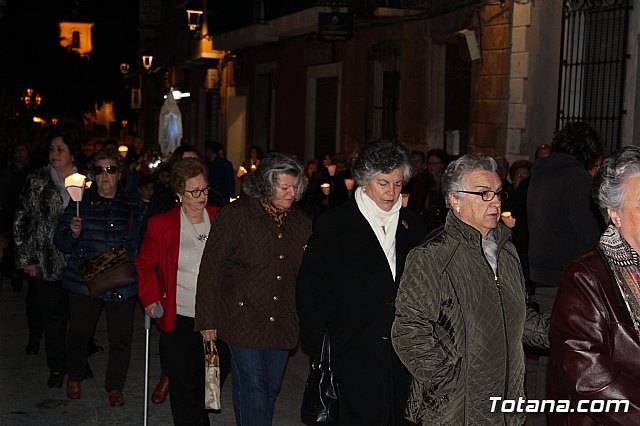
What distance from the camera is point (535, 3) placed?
1445 centimetres

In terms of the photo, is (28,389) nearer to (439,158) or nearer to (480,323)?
(480,323)

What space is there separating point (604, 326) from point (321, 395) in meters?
2.18

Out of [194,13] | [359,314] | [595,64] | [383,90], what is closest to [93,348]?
[359,314]

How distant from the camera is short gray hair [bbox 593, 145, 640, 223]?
378 cm

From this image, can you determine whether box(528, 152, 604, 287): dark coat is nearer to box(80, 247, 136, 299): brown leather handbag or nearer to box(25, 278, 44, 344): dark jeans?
box(80, 247, 136, 299): brown leather handbag

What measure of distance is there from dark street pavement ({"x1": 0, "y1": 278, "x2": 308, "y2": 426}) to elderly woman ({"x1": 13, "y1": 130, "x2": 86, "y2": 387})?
353mm

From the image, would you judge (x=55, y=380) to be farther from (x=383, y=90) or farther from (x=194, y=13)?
(x=194, y=13)

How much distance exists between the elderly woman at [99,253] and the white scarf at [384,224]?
2.99 metres

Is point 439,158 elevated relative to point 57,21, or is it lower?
lower

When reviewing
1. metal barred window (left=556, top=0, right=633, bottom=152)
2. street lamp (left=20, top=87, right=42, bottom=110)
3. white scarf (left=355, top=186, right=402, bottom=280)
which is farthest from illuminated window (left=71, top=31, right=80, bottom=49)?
white scarf (left=355, top=186, right=402, bottom=280)

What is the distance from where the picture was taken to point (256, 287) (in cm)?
621

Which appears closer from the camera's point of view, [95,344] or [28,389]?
[28,389]

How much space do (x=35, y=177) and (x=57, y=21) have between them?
5604 centimetres

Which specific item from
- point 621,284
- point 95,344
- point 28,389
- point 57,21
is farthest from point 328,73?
point 57,21
